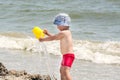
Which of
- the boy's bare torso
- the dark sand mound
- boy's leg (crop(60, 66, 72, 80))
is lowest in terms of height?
the dark sand mound

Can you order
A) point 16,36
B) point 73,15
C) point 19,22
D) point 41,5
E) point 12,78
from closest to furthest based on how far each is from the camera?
point 12,78, point 16,36, point 19,22, point 73,15, point 41,5

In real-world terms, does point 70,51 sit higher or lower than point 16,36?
higher

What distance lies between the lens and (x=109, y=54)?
35.1 ft

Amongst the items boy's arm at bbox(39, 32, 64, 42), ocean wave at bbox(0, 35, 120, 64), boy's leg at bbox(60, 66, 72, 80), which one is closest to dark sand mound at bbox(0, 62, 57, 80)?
boy's leg at bbox(60, 66, 72, 80)

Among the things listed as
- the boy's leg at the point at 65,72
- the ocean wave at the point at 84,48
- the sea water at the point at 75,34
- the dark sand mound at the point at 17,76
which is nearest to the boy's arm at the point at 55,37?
the boy's leg at the point at 65,72

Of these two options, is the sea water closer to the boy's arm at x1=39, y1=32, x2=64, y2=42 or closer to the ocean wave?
the ocean wave

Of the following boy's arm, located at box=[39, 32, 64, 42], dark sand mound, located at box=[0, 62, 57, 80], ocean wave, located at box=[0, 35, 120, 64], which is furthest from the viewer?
ocean wave, located at box=[0, 35, 120, 64]

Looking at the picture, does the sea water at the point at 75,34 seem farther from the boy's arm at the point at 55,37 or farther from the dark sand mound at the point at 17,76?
the boy's arm at the point at 55,37

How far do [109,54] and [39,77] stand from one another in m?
4.28

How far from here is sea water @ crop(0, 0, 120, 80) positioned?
29.6 feet

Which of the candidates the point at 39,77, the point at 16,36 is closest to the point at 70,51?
the point at 39,77

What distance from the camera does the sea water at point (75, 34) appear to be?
29.6 feet

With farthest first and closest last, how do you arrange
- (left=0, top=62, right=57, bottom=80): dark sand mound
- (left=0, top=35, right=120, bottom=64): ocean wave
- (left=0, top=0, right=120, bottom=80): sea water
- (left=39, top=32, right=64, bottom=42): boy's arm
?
(left=0, top=35, right=120, bottom=64): ocean wave < (left=0, top=0, right=120, bottom=80): sea water < (left=0, top=62, right=57, bottom=80): dark sand mound < (left=39, top=32, right=64, bottom=42): boy's arm

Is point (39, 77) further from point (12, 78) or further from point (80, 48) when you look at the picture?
point (80, 48)
